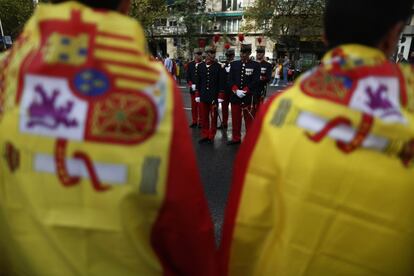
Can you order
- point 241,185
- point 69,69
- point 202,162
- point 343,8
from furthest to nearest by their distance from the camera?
point 202,162 < point 241,185 < point 343,8 < point 69,69

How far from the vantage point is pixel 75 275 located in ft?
3.40

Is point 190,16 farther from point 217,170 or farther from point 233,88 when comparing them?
point 217,170

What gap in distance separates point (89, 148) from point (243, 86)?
17.2 feet

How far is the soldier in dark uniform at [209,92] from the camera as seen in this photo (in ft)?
21.1

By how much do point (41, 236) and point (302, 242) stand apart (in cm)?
78

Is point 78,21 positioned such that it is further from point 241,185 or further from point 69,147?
point 241,185

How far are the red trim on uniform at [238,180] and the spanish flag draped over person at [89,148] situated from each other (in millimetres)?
204

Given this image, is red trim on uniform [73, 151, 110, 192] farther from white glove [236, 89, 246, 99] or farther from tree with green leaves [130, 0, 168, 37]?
tree with green leaves [130, 0, 168, 37]

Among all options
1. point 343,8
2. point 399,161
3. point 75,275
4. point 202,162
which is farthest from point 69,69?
point 202,162

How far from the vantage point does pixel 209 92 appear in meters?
6.49

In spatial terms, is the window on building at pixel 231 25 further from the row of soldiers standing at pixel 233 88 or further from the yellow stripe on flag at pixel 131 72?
the yellow stripe on flag at pixel 131 72

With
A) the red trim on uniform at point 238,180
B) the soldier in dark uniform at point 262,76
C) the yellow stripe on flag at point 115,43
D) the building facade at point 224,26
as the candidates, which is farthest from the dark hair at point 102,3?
the building facade at point 224,26

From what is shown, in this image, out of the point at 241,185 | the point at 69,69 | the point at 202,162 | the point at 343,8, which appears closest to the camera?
the point at 69,69

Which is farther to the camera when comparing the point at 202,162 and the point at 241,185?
the point at 202,162
